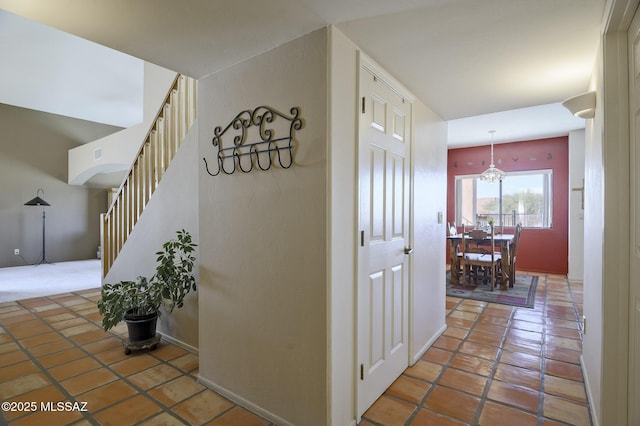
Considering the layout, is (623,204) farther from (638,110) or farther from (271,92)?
(271,92)

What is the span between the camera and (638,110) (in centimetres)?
137

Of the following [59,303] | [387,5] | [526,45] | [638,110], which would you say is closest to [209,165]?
[387,5]

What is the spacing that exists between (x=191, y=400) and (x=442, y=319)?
2.44 meters

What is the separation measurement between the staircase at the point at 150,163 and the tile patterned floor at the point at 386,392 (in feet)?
3.50

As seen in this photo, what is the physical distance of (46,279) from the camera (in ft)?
19.2

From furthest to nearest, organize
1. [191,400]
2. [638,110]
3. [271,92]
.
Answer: [191,400]
[271,92]
[638,110]

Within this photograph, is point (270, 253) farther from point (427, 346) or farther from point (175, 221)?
point (427, 346)

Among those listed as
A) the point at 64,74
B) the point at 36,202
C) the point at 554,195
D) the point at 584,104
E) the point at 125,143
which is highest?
the point at 64,74

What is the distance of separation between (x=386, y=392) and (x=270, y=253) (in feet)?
4.12

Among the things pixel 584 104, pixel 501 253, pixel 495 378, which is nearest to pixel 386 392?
pixel 495 378

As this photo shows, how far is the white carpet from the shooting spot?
4891 mm

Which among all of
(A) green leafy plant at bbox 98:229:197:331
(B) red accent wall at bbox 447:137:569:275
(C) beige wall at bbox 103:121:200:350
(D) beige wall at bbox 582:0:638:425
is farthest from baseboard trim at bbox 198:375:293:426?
(B) red accent wall at bbox 447:137:569:275

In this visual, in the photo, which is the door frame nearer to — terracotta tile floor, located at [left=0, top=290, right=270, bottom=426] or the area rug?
terracotta tile floor, located at [left=0, top=290, right=270, bottom=426]

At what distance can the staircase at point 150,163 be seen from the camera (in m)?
3.09
